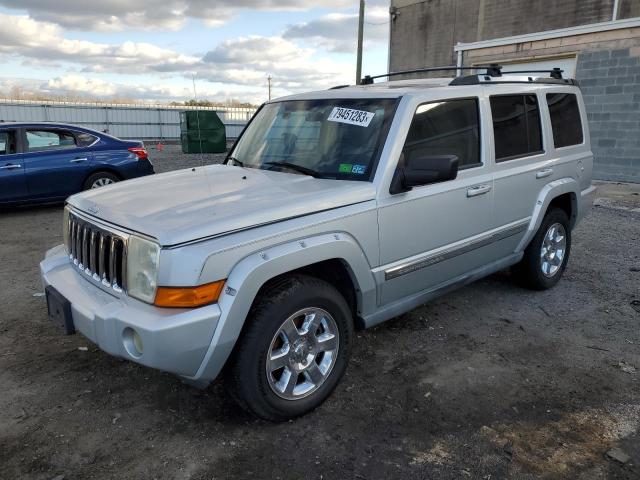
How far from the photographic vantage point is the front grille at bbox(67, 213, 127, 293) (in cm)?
271

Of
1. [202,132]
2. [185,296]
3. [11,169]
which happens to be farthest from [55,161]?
[202,132]

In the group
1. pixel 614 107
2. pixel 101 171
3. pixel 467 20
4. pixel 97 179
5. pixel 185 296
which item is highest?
pixel 467 20

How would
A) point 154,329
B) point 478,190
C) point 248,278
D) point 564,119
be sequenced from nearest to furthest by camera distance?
1. point 154,329
2. point 248,278
3. point 478,190
4. point 564,119

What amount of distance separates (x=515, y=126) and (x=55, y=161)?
7.02 m

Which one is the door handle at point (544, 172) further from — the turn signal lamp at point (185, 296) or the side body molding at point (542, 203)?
the turn signal lamp at point (185, 296)

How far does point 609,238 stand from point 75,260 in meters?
6.71

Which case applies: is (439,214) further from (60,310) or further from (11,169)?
(11,169)

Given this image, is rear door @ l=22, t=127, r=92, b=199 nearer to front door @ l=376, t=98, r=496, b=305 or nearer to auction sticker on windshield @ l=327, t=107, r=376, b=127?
auction sticker on windshield @ l=327, t=107, r=376, b=127

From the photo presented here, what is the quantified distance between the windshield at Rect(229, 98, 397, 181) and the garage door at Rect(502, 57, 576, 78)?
9660 millimetres

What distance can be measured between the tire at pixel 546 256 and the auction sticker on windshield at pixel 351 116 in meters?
2.19

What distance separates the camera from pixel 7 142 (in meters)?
7.96

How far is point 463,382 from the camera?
11.1 ft

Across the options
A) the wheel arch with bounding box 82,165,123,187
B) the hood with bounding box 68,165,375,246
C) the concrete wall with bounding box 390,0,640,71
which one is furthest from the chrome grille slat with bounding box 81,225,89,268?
the concrete wall with bounding box 390,0,640,71

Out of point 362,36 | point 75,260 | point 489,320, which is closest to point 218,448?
point 75,260
